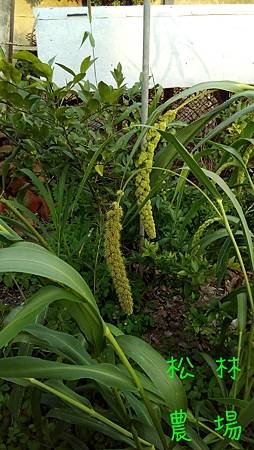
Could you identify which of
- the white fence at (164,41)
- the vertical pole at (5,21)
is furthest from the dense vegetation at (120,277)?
the vertical pole at (5,21)

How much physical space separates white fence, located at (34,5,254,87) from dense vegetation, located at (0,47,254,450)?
44cm

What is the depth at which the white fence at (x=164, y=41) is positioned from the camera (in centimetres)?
199

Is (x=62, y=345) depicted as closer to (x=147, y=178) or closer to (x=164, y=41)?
(x=147, y=178)

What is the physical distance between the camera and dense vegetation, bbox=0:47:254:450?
2.83ft

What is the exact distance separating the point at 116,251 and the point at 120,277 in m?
0.05

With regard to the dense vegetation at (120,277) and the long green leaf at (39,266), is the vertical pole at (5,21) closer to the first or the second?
the dense vegetation at (120,277)

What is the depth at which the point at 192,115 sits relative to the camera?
7.10 ft

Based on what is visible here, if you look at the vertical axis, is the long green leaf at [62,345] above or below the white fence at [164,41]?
below

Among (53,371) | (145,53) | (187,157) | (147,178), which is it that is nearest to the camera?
(53,371)

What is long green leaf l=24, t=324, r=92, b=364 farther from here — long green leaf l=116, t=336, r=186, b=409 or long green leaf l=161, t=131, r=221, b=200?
long green leaf l=161, t=131, r=221, b=200

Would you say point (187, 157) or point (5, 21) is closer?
point (187, 157)

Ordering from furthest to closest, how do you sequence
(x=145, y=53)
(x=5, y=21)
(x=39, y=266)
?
(x=5, y=21) < (x=145, y=53) < (x=39, y=266)

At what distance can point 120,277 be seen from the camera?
97 cm

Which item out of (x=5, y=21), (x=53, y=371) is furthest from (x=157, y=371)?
(x=5, y=21)
